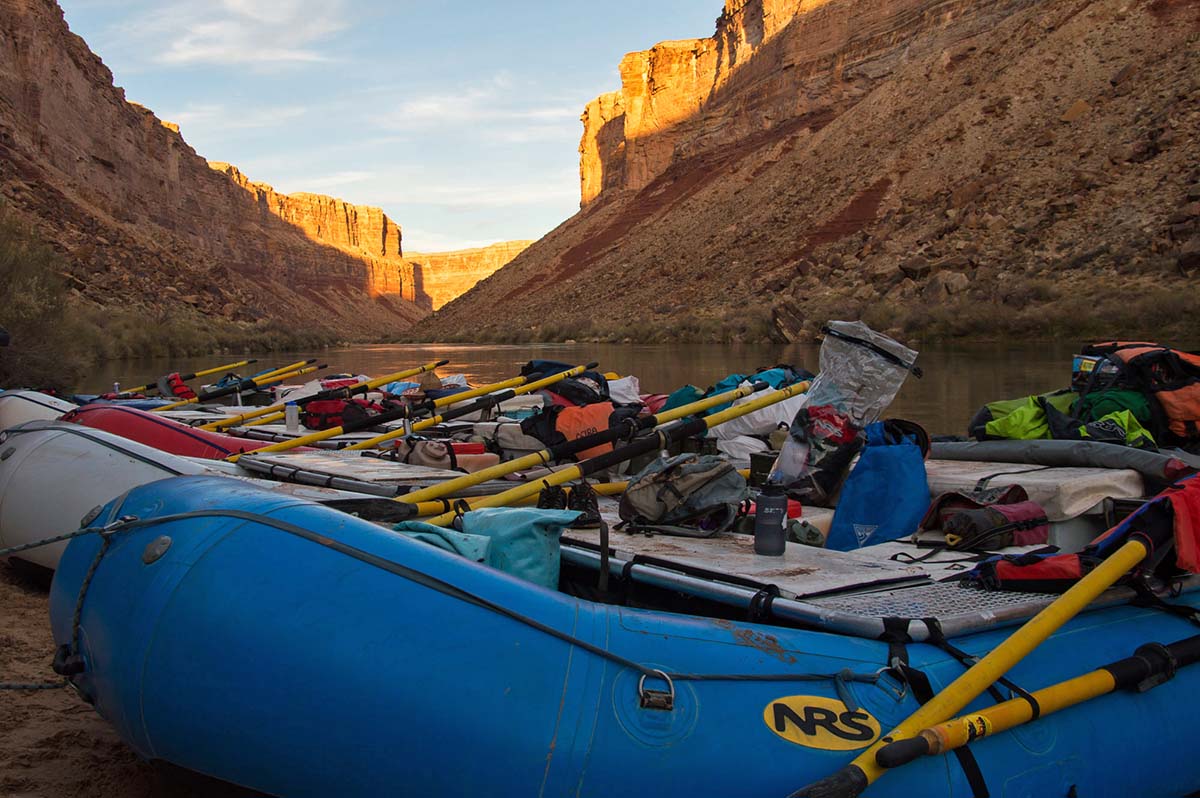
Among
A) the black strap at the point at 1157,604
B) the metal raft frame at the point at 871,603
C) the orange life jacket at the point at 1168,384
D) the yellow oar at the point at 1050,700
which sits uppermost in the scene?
the orange life jacket at the point at 1168,384

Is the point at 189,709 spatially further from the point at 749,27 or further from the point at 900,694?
the point at 749,27

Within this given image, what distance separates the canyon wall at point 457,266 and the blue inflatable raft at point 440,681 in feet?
604

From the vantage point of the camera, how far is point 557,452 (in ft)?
17.4

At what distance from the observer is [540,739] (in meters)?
2.10

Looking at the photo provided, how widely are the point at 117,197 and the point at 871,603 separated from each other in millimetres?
71806

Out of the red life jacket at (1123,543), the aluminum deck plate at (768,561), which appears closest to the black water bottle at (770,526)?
the aluminum deck plate at (768,561)

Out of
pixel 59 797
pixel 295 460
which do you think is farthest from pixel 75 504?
pixel 59 797

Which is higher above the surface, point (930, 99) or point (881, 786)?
point (930, 99)

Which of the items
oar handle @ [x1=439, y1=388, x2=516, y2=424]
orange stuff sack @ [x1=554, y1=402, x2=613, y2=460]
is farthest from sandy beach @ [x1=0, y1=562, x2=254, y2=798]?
oar handle @ [x1=439, y1=388, x2=516, y2=424]

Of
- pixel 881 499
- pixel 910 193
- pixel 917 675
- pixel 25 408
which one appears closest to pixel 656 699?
pixel 917 675

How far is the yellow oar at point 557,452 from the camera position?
4.45 meters

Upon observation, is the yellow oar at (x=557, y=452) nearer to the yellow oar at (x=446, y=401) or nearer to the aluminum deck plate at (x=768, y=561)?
the aluminum deck plate at (x=768, y=561)

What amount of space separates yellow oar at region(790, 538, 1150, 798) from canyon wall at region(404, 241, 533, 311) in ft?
605

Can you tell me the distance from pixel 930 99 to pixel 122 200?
178 ft
